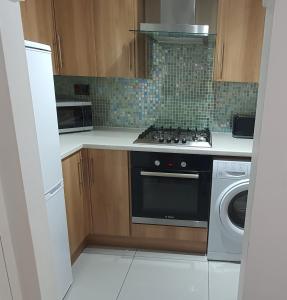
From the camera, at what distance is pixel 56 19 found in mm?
2113

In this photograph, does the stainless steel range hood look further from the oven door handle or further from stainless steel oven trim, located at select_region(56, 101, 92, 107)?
the oven door handle

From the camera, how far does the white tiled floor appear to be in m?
1.84

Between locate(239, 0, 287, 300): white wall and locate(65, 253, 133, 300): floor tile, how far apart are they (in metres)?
1.21

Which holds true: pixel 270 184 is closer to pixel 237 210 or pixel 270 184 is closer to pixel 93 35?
pixel 237 210

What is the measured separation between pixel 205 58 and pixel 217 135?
66cm

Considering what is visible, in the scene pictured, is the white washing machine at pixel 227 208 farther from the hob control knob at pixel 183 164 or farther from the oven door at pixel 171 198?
the hob control knob at pixel 183 164

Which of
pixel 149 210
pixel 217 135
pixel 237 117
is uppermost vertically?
pixel 237 117

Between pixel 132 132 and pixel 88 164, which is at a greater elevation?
pixel 132 132

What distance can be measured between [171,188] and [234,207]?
488 millimetres

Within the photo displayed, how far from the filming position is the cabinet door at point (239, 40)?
1.92 meters

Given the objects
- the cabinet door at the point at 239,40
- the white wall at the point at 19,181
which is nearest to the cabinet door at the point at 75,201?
A: the white wall at the point at 19,181

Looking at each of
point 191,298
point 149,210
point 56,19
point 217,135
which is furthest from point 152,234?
point 56,19

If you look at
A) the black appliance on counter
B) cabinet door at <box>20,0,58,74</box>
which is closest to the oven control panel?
the black appliance on counter

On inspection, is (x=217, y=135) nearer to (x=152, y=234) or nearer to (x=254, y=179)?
(x=152, y=234)
